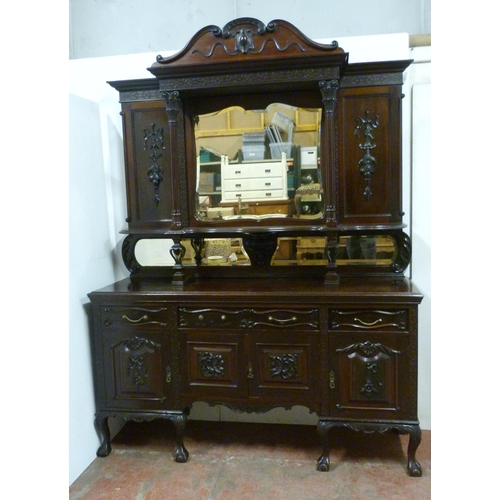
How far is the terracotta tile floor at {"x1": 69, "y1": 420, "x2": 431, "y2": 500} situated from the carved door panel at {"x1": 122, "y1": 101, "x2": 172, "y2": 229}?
1.33 meters

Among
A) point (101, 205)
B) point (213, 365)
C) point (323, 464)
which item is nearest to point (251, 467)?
point (323, 464)

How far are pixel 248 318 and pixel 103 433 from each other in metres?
1.10

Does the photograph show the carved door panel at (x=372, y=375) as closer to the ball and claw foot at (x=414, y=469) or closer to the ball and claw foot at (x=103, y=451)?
the ball and claw foot at (x=414, y=469)

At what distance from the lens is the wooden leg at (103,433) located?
2381 millimetres

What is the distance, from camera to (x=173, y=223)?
2.38m

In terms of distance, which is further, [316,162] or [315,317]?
[316,162]

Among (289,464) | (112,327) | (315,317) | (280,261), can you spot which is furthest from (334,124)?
(289,464)

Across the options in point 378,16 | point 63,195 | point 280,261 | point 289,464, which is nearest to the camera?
point 63,195

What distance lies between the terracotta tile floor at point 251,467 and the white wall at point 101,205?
0.15m

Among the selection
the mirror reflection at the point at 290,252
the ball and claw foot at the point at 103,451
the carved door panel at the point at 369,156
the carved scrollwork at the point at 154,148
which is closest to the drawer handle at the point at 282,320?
the mirror reflection at the point at 290,252

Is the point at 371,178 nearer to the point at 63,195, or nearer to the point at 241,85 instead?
the point at 241,85

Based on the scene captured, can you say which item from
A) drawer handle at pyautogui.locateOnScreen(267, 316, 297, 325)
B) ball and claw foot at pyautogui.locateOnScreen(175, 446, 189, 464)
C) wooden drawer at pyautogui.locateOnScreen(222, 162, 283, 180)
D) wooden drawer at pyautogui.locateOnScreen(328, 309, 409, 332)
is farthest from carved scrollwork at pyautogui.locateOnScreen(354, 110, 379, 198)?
ball and claw foot at pyautogui.locateOnScreen(175, 446, 189, 464)

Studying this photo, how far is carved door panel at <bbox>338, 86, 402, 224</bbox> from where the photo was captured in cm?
232

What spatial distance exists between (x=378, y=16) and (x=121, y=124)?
1831mm
